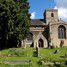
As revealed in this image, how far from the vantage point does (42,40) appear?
74.8 m

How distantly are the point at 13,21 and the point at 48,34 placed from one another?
59.7ft

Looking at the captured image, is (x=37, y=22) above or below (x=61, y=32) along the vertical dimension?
above

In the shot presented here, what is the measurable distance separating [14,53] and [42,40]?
70.3 ft

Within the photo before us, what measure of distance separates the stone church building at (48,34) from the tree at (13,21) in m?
8.96

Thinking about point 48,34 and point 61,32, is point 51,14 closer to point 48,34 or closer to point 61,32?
point 61,32

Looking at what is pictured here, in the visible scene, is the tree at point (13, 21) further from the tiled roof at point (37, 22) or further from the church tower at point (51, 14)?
the church tower at point (51, 14)

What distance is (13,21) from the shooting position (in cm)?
6284

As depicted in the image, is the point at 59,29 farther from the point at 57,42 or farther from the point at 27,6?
the point at 27,6

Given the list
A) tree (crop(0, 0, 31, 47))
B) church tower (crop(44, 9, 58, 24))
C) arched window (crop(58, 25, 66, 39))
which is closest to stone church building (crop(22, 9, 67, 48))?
arched window (crop(58, 25, 66, 39))

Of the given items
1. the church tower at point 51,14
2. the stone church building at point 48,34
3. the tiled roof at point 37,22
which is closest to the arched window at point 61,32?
the stone church building at point 48,34

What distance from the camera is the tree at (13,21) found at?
205 feet

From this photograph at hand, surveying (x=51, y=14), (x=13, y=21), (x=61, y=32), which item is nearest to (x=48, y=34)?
(x=61, y=32)

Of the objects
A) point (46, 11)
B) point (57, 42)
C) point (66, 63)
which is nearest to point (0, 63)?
point (66, 63)

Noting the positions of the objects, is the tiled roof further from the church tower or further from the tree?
the tree
